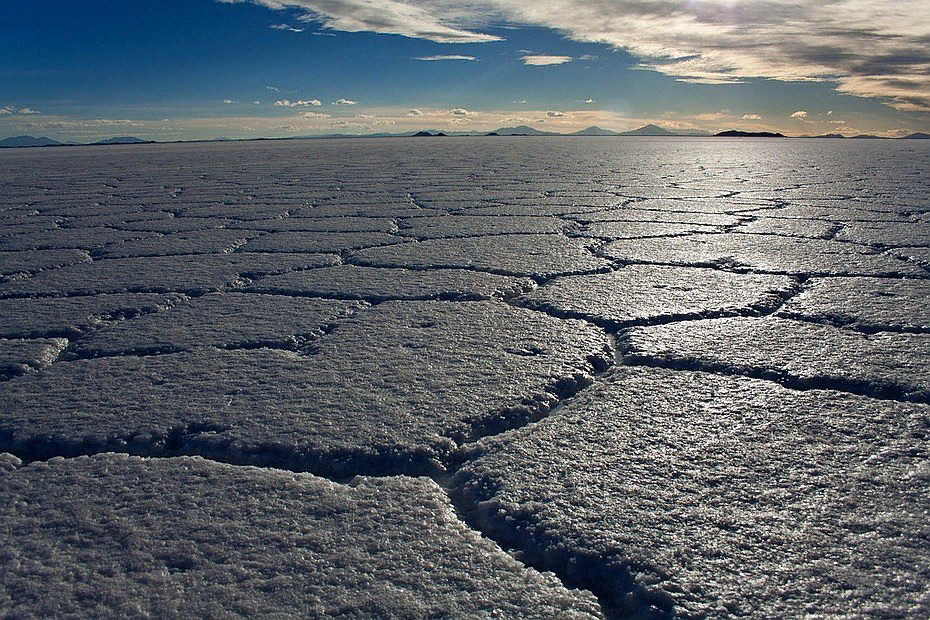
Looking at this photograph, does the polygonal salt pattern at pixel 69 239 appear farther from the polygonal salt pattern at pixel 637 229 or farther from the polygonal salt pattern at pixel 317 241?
the polygonal salt pattern at pixel 637 229

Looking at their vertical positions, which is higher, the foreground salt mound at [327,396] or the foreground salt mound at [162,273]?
the foreground salt mound at [162,273]

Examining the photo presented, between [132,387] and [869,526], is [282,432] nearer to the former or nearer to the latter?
[132,387]

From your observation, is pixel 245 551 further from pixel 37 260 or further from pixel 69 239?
pixel 69 239

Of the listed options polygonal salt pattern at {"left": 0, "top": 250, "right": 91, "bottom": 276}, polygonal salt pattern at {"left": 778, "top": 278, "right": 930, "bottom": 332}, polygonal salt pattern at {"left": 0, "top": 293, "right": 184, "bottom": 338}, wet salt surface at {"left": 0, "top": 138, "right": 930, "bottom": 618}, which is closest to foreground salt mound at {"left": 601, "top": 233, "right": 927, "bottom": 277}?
wet salt surface at {"left": 0, "top": 138, "right": 930, "bottom": 618}

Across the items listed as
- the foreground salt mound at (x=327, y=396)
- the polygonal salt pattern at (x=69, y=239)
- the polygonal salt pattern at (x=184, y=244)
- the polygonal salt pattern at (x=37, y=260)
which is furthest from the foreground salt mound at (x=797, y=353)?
the polygonal salt pattern at (x=69, y=239)

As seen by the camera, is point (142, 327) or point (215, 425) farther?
point (142, 327)

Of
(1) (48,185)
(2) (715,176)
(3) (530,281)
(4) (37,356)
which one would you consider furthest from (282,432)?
(1) (48,185)
